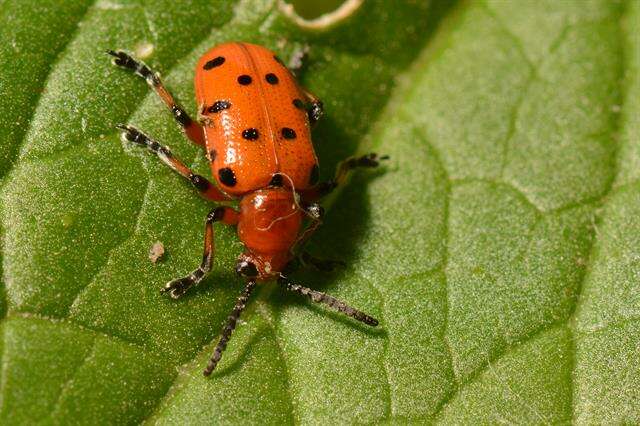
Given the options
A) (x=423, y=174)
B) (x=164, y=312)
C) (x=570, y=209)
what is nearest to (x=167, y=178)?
(x=164, y=312)

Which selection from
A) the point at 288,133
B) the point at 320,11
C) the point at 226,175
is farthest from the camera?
the point at 320,11

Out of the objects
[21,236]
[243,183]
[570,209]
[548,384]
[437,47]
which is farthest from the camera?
[437,47]

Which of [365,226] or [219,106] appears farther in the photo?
[365,226]

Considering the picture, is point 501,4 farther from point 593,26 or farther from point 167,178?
point 167,178

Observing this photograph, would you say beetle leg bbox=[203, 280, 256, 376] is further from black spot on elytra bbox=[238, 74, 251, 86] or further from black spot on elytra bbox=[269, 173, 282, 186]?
black spot on elytra bbox=[238, 74, 251, 86]

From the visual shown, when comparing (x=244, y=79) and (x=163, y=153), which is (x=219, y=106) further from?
(x=163, y=153)

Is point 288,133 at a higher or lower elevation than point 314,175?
higher

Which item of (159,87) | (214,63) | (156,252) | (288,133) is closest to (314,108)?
(288,133)
